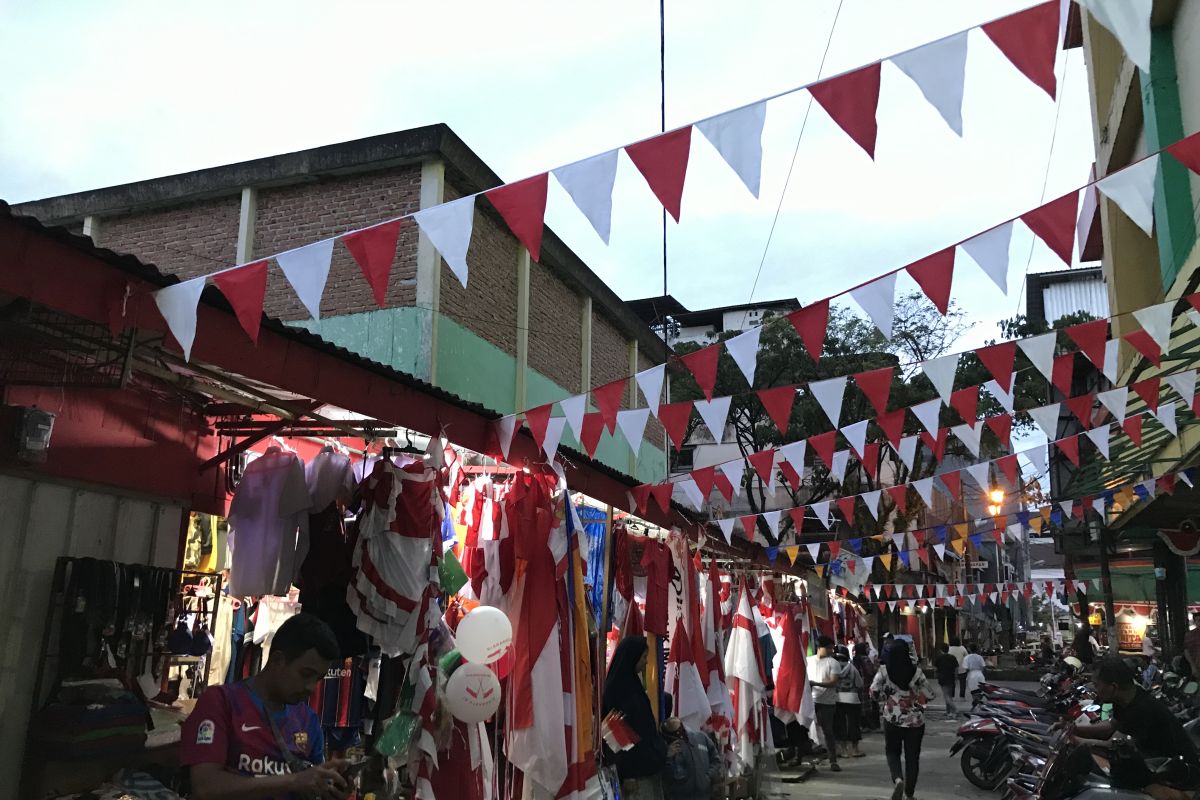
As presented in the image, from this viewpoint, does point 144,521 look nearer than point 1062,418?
Yes

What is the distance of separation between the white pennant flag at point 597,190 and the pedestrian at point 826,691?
11389 mm

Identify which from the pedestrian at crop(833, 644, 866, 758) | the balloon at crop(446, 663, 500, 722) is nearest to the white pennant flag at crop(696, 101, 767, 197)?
the balloon at crop(446, 663, 500, 722)

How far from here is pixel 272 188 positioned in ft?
43.8

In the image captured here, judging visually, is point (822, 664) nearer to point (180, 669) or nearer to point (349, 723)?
point (349, 723)

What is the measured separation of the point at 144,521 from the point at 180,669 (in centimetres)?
112

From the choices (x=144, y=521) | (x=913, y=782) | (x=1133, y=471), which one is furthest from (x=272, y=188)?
(x=1133, y=471)

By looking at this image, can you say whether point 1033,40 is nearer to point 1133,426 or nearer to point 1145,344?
point 1145,344

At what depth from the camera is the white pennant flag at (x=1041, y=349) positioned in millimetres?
7102

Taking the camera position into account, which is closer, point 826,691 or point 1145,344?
point 1145,344

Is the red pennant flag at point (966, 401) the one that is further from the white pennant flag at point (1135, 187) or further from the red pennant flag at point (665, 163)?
the red pennant flag at point (665, 163)

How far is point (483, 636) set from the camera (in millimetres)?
5625

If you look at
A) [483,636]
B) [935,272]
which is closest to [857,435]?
[935,272]

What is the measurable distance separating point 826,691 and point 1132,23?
12637 mm

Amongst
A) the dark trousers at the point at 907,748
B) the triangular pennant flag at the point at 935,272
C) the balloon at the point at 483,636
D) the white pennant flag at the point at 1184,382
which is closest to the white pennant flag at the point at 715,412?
the triangular pennant flag at the point at 935,272
